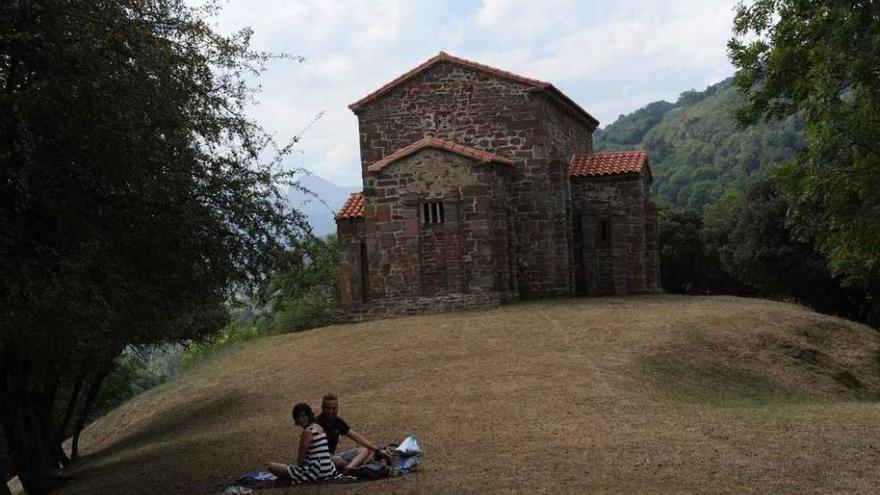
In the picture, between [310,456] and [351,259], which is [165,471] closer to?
[310,456]

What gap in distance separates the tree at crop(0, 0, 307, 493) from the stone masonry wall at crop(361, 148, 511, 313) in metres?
15.9

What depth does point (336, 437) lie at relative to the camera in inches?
460

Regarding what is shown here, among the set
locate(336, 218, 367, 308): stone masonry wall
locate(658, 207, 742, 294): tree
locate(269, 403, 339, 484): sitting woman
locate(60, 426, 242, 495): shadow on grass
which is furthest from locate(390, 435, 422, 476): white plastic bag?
locate(658, 207, 742, 294): tree

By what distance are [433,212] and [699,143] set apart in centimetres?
11680

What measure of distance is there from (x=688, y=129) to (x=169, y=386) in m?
138

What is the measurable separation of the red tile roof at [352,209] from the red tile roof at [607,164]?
8.24 m

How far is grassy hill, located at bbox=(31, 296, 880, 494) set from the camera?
36.0 feet

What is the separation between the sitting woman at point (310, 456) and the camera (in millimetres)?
11023

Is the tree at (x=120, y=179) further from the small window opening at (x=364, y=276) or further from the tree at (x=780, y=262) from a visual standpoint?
the tree at (x=780, y=262)

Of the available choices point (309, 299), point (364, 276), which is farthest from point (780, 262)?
point (309, 299)

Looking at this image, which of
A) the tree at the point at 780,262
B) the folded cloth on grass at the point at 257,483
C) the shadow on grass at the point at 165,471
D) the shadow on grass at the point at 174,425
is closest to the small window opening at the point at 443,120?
the shadow on grass at the point at 174,425

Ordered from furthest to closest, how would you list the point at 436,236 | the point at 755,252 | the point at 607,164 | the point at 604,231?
the point at 755,252
the point at 607,164
the point at 604,231
the point at 436,236

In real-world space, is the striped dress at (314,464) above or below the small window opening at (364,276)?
below

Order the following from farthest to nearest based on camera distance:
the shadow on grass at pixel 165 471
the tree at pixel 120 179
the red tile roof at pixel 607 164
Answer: the red tile roof at pixel 607 164
the shadow on grass at pixel 165 471
the tree at pixel 120 179
